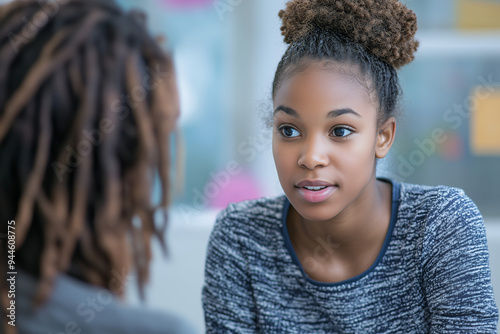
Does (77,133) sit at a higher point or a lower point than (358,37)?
lower

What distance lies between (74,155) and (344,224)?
50 centimetres

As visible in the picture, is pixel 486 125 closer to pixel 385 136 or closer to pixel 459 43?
pixel 459 43

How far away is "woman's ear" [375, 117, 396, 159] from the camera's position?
39.8 inches

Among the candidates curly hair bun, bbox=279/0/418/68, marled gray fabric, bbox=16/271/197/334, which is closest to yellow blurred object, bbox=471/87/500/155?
curly hair bun, bbox=279/0/418/68

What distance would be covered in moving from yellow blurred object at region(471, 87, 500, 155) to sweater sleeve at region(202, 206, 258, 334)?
4.11ft

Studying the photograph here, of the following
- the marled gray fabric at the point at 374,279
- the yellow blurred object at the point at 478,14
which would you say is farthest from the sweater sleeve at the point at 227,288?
the yellow blurred object at the point at 478,14

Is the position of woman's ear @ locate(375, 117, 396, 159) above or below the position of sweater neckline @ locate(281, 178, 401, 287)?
above

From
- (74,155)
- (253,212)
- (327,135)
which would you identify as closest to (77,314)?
(74,155)

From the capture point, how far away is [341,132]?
94 centimetres

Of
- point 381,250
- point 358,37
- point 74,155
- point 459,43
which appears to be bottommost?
point 381,250

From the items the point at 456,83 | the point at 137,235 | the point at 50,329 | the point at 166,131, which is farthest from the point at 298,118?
the point at 456,83

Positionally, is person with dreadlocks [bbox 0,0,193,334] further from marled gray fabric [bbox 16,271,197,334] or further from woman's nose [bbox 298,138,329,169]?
woman's nose [bbox 298,138,329,169]

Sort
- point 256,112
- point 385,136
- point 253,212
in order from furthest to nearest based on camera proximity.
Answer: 1. point 256,112
2. point 253,212
3. point 385,136

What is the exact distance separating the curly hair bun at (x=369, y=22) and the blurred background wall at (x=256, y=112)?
3.32ft
